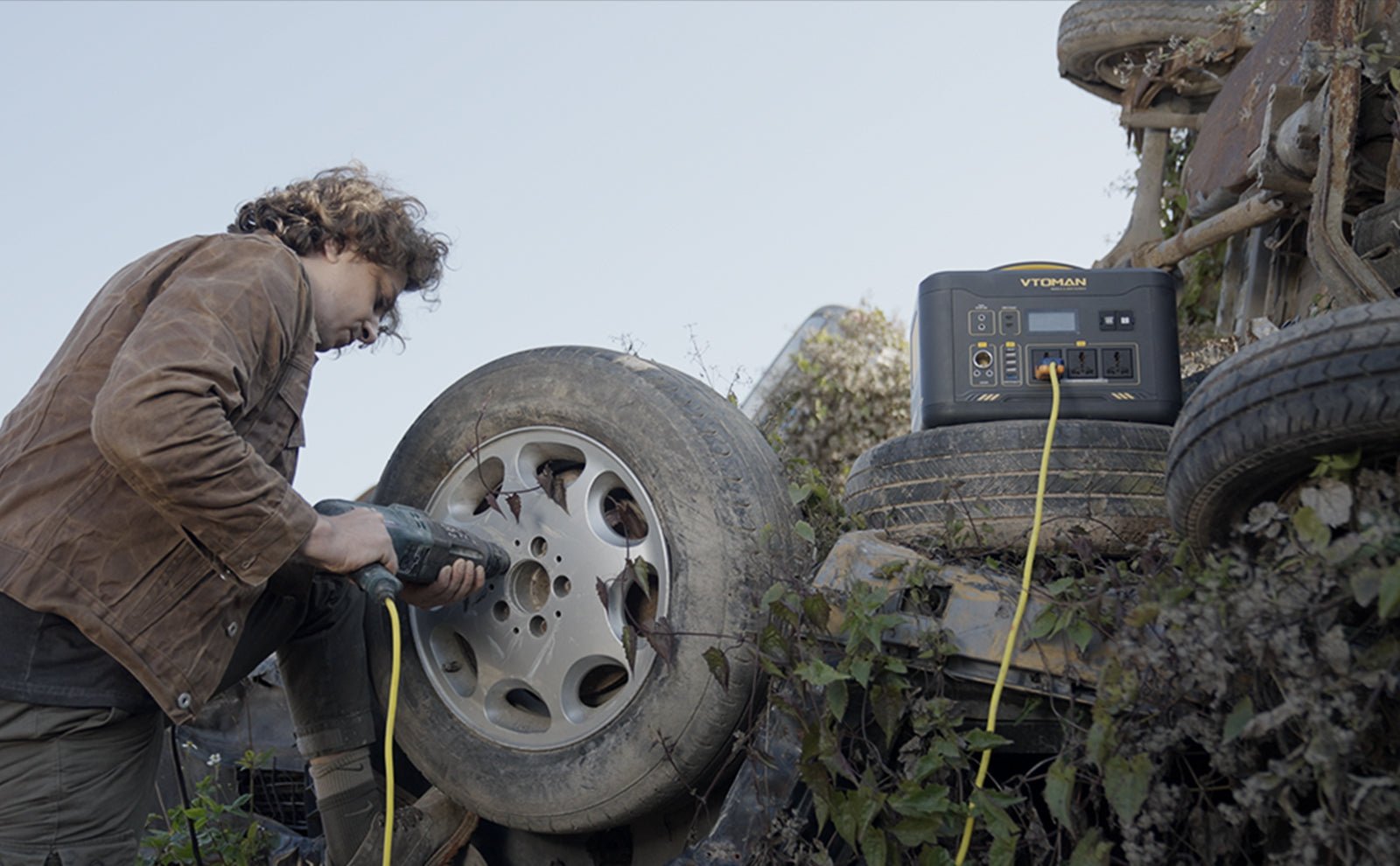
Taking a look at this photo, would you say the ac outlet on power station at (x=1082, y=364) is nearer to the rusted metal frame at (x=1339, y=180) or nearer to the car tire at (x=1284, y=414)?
the rusted metal frame at (x=1339, y=180)

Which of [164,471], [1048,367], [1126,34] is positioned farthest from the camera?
[1126,34]

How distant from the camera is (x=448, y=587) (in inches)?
118

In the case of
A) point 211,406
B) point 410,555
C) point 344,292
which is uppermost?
point 344,292

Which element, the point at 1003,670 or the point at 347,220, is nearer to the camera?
the point at 1003,670

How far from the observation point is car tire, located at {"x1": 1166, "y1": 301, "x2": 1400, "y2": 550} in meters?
1.76

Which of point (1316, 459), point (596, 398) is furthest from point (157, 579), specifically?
point (1316, 459)

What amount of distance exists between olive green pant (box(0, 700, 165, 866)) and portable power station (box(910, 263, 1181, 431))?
194 cm

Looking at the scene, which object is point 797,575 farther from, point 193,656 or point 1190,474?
point 193,656

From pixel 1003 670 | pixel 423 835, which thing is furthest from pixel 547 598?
pixel 1003 670

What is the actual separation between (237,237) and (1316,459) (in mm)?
2191

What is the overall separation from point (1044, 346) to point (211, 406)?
1791 mm

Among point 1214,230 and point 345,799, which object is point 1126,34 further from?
point 345,799

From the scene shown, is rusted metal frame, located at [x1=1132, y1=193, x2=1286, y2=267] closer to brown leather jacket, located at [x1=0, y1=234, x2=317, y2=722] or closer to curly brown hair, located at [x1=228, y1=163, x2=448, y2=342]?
curly brown hair, located at [x1=228, y1=163, x2=448, y2=342]

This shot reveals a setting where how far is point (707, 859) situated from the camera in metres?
2.33
